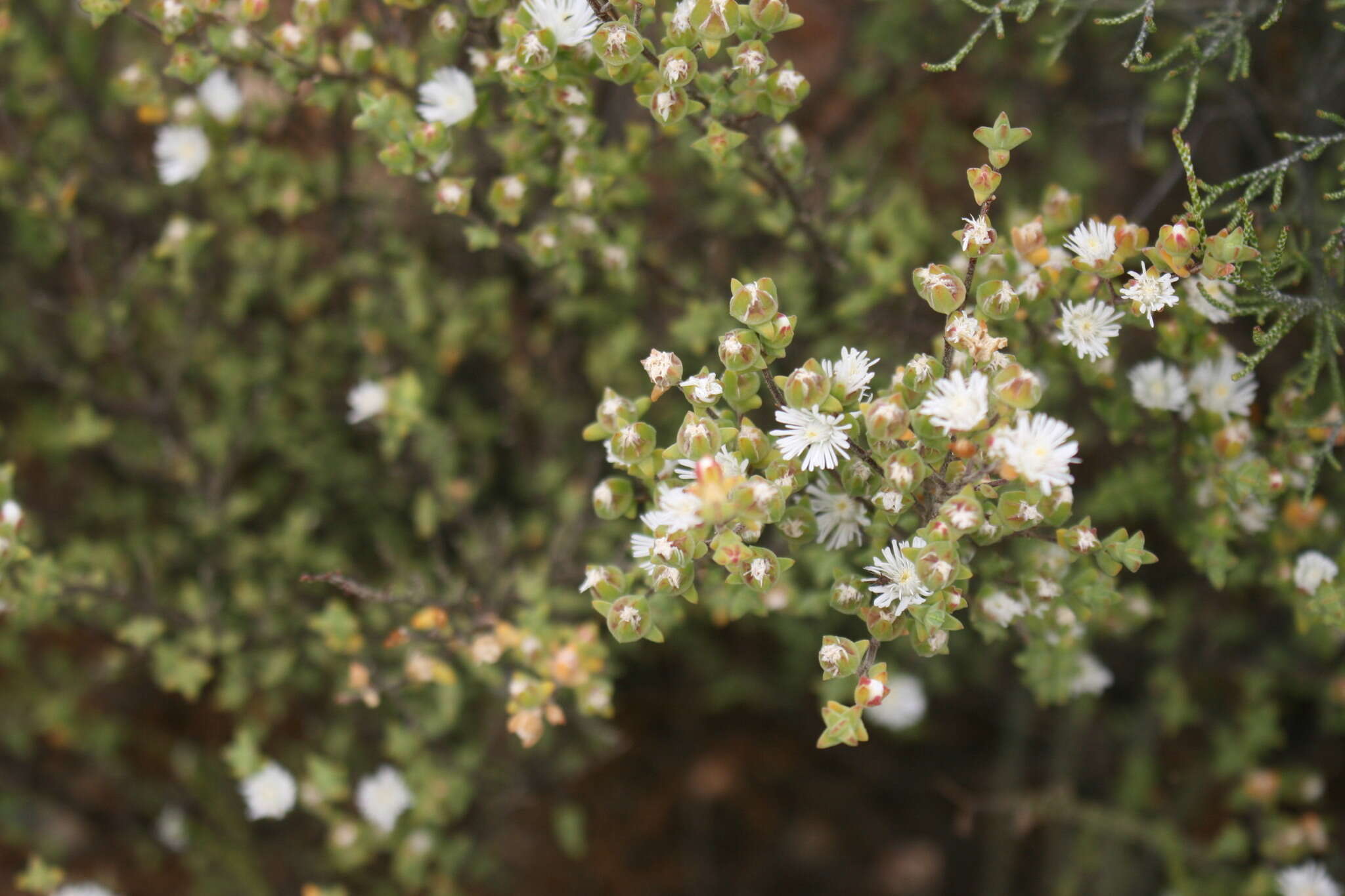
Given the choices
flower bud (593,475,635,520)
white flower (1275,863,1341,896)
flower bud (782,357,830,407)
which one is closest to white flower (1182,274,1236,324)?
flower bud (782,357,830,407)

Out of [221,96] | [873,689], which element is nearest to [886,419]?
[873,689]

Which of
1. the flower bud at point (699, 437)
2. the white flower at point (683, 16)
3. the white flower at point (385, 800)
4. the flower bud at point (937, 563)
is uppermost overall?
the white flower at point (683, 16)

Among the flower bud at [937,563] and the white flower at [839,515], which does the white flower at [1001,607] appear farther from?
the flower bud at [937,563]

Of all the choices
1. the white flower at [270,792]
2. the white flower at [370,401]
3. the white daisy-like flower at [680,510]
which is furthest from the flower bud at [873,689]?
the white flower at [270,792]

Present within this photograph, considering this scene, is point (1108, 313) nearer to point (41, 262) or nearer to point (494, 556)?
point (494, 556)

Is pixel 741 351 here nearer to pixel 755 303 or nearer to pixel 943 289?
pixel 755 303

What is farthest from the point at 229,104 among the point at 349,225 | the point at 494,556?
the point at 494,556
